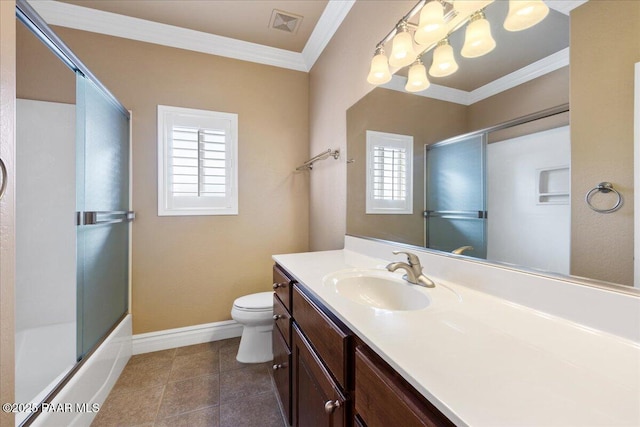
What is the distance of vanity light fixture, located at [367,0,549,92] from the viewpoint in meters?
0.80

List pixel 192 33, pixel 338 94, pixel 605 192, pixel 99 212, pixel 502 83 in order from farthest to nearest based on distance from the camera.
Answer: pixel 192 33
pixel 338 94
pixel 99 212
pixel 502 83
pixel 605 192

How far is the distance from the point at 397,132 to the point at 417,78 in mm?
258

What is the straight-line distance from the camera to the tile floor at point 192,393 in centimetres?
137

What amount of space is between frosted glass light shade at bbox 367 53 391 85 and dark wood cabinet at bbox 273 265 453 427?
1.10m

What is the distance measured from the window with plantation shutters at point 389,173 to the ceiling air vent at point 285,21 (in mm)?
1182

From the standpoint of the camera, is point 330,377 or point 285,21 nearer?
point 330,377

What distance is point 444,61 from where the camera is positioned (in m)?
1.07

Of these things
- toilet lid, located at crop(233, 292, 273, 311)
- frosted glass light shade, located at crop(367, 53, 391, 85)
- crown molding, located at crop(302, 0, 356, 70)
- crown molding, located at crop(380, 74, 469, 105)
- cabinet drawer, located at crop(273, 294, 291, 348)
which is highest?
crown molding, located at crop(302, 0, 356, 70)

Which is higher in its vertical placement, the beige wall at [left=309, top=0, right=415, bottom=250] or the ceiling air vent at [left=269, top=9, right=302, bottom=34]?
the ceiling air vent at [left=269, top=9, right=302, bottom=34]

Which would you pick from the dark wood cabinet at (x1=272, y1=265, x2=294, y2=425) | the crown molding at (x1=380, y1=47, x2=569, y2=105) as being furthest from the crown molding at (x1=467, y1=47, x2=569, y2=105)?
the dark wood cabinet at (x1=272, y1=265, x2=294, y2=425)

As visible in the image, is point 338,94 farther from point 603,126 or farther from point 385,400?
point 385,400

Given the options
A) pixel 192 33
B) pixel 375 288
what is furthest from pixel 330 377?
pixel 192 33

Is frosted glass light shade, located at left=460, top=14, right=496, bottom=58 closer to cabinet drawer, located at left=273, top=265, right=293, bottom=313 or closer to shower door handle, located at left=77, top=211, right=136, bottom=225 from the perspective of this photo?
cabinet drawer, located at left=273, top=265, right=293, bottom=313

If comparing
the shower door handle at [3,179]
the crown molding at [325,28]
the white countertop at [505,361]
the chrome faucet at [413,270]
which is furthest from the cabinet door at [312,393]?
the crown molding at [325,28]
